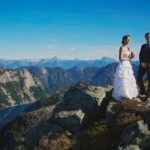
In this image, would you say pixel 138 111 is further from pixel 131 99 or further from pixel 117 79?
pixel 117 79

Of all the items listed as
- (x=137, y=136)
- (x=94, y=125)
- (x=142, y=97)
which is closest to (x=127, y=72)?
(x=142, y=97)

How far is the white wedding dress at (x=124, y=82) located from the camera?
2541 cm

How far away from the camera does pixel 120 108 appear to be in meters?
22.5

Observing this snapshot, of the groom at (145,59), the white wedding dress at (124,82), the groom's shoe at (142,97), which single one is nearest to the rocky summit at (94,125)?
the groom's shoe at (142,97)

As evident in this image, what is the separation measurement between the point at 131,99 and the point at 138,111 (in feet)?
11.7

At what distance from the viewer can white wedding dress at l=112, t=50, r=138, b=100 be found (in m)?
25.4

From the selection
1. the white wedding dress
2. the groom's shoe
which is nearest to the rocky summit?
the groom's shoe

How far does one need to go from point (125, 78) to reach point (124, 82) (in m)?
0.36

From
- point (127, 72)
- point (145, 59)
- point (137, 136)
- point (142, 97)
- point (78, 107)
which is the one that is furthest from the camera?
point (127, 72)

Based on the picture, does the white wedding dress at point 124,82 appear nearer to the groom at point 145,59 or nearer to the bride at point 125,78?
the bride at point 125,78

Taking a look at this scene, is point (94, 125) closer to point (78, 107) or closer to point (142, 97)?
point (78, 107)

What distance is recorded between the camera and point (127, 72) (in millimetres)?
26453

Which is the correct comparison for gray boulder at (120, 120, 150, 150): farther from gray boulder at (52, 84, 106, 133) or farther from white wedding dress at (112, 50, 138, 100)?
white wedding dress at (112, 50, 138, 100)

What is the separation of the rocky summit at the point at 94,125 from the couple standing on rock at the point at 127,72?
3.39 ft
